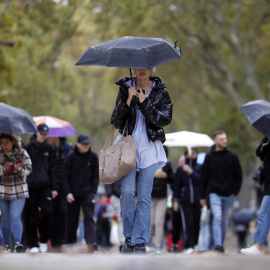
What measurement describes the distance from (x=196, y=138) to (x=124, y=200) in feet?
25.3

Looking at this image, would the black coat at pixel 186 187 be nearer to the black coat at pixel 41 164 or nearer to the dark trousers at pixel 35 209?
the black coat at pixel 41 164

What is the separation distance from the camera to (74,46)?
4831 cm

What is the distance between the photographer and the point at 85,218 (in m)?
13.2

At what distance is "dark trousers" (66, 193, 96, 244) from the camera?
1312cm

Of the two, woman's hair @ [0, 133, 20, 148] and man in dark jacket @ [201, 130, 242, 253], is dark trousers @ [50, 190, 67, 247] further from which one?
woman's hair @ [0, 133, 20, 148]

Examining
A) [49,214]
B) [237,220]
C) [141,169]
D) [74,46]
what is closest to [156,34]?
[237,220]

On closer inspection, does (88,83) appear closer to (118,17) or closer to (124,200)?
(118,17)

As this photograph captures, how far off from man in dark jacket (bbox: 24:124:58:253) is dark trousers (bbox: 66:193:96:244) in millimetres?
375

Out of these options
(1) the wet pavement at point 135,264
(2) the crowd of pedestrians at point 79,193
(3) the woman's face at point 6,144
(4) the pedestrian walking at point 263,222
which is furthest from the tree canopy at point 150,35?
(1) the wet pavement at point 135,264

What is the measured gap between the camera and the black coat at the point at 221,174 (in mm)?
13586

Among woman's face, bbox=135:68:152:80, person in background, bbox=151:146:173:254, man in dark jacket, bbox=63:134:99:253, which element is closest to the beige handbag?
woman's face, bbox=135:68:152:80

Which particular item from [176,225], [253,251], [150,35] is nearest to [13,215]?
[253,251]

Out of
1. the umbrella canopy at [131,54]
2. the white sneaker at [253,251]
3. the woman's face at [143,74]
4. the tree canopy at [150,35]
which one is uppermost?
the tree canopy at [150,35]

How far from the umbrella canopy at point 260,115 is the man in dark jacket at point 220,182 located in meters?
2.51
